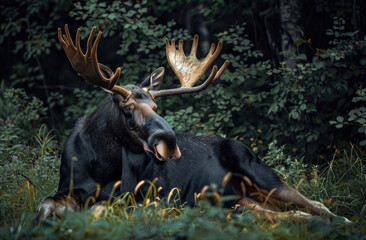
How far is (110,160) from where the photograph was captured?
14.6ft

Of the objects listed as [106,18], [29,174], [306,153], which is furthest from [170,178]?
[106,18]

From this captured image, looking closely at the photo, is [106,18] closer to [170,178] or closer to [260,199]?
[170,178]

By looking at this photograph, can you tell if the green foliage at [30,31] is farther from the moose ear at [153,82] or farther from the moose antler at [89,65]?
the moose antler at [89,65]

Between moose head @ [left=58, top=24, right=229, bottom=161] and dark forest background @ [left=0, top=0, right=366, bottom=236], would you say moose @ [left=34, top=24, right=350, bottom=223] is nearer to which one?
moose head @ [left=58, top=24, right=229, bottom=161]

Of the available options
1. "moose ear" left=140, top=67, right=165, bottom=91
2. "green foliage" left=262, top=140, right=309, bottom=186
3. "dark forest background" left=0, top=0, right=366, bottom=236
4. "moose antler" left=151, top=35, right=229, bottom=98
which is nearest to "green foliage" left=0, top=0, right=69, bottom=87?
"dark forest background" left=0, top=0, right=366, bottom=236

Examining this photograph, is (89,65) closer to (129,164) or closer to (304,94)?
(129,164)

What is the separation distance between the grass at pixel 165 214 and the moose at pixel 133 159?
0.62 feet

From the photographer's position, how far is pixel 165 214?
3516 millimetres

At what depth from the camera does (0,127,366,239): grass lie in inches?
108

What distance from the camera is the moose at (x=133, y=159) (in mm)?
4191

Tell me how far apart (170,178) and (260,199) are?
93 centimetres

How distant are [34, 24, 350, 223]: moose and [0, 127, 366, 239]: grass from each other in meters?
0.19

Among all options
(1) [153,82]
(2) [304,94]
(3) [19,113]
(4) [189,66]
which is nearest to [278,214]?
(1) [153,82]

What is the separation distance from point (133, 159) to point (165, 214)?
1.10m
